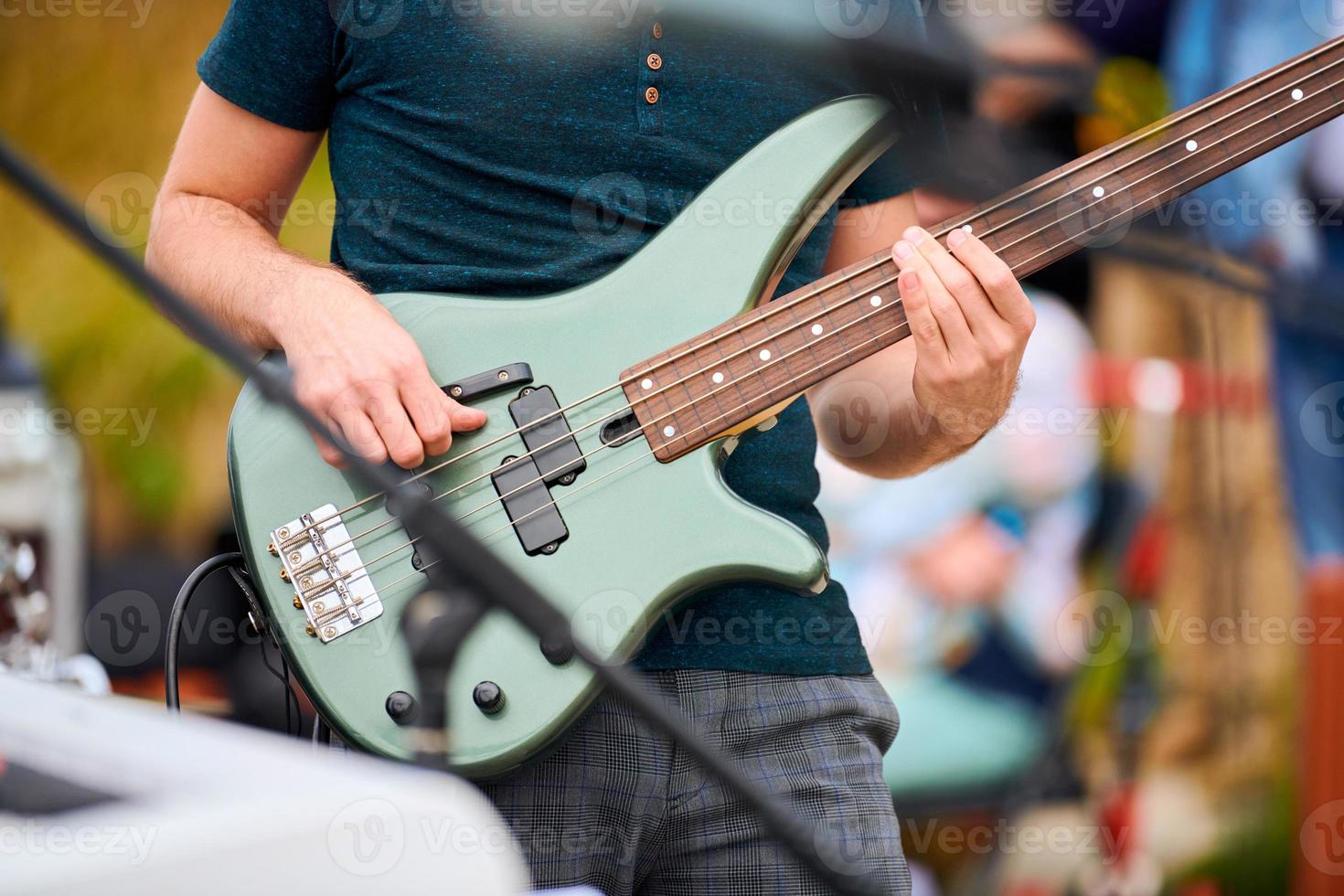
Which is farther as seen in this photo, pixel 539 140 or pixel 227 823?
pixel 539 140

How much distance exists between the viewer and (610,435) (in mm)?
1166

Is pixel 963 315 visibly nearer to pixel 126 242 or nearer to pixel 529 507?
pixel 529 507

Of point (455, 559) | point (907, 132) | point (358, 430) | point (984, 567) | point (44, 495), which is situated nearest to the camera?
point (455, 559)

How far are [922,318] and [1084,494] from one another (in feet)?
6.45

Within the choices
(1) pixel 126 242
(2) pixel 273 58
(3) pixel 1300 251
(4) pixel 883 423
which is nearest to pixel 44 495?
(1) pixel 126 242

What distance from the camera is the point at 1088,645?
294 centimetres

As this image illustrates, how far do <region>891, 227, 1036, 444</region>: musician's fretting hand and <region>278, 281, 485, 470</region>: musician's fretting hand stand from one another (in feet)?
1.50

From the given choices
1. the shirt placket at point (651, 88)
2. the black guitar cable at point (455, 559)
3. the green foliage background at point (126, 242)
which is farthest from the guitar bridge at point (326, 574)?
the green foliage background at point (126, 242)

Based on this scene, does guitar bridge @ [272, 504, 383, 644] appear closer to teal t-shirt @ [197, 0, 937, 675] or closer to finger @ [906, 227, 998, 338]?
teal t-shirt @ [197, 0, 937, 675]

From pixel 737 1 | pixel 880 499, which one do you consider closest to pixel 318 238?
pixel 880 499

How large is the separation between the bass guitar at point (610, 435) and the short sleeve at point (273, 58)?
0.27m

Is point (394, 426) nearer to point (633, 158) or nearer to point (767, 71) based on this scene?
point (633, 158)

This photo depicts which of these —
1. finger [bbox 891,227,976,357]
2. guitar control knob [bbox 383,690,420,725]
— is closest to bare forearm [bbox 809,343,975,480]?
finger [bbox 891,227,976,357]

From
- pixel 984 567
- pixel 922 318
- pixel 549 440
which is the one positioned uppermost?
pixel 922 318
